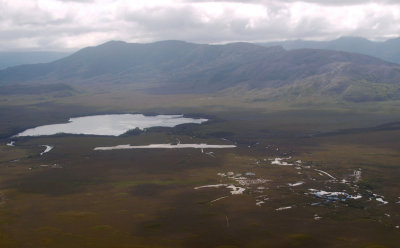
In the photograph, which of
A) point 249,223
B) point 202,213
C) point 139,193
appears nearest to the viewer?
point 249,223

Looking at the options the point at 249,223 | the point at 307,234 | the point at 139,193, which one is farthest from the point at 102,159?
the point at 307,234

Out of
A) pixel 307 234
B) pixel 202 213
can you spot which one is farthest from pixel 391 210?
pixel 202 213

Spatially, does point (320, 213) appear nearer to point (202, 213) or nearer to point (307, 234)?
point (307, 234)

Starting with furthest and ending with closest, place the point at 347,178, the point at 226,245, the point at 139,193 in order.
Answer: the point at 347,178
the point at 139,193
the point at 226,245

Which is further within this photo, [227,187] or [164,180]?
[164,180]

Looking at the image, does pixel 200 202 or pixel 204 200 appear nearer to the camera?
pixel 200 202

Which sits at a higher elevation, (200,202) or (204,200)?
(204,200)

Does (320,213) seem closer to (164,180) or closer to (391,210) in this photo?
(391,210)

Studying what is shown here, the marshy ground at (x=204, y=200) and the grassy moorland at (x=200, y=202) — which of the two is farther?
the marshy ground at (x=204, y=200)

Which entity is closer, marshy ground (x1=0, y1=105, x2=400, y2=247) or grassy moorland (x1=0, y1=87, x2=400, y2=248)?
grassy moorland (x1=0, y1=87, x2=400, y2=248)
